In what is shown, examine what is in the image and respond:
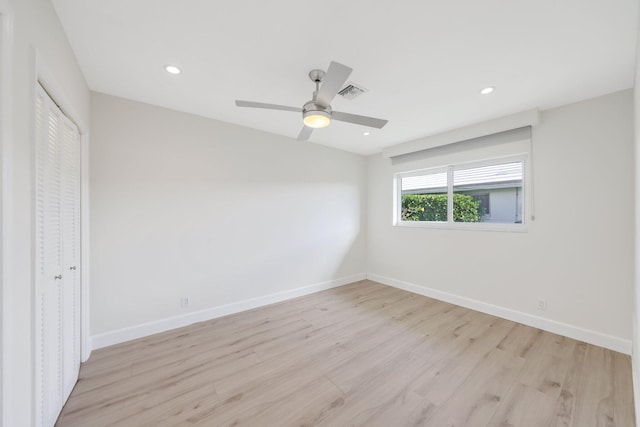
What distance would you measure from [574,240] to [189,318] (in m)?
→ 4.19

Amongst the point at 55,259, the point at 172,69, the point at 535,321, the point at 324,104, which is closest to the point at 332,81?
the point at 324,104

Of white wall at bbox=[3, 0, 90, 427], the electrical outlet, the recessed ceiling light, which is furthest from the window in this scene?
white wall at bbox=[3, 0, 90, 427]

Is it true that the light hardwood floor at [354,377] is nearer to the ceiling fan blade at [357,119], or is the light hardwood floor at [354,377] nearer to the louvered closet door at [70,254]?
Answer: the louvered closet door at [70,254]

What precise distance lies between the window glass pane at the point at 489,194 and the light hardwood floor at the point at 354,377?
1312mm

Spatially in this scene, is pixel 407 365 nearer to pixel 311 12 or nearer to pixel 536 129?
pixel 311 12

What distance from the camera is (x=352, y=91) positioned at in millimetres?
2180

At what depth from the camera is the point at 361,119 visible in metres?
1.94

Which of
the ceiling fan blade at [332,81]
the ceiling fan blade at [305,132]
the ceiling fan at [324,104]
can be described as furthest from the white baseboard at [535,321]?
the ceiling fan blade at [332,81]

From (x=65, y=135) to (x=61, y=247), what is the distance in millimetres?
760

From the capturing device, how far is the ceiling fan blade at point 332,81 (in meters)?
1.41

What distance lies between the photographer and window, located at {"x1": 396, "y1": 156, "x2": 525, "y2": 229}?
2.99 meters

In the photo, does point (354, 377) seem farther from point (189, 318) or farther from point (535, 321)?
point (535, 321)

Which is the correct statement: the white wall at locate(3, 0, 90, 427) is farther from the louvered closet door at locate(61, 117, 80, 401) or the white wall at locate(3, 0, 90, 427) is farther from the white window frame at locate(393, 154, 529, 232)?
the white window frame at locate(393, 154, 529, 232)

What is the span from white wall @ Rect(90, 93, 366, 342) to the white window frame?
124 centimetres
